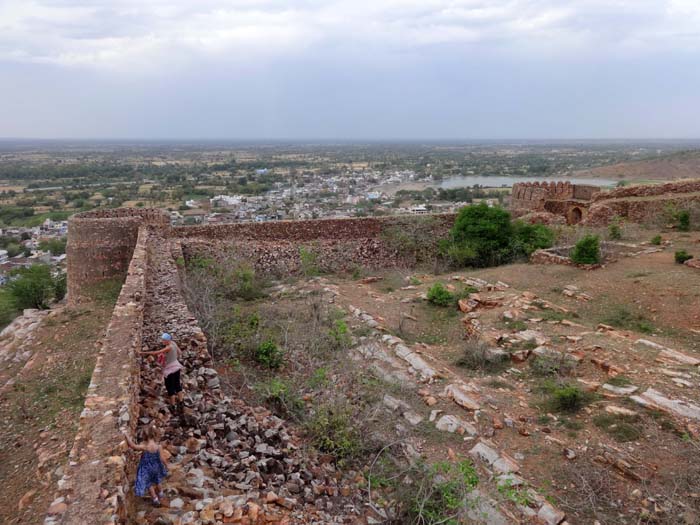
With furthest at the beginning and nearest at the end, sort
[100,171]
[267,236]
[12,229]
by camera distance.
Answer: [100,171] < [12,229] < [267,236]

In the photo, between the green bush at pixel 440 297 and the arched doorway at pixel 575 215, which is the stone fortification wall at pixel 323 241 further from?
the arched doorway at pixel 575 215

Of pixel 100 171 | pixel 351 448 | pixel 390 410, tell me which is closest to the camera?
pixel 351 448

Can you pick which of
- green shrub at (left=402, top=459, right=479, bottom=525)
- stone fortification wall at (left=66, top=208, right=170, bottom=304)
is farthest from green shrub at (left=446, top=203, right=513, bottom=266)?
green shrub at (left=402, top=459, right=479, bottom=525)

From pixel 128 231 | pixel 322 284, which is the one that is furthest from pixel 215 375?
pixel 128 231

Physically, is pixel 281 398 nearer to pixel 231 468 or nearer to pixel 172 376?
pixel 172 376

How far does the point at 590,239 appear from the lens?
10289 millimetres

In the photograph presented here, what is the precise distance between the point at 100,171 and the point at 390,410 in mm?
69289

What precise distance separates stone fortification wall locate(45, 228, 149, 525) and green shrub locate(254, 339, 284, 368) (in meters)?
1.86

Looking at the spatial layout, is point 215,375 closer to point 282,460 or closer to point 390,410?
point 282,460

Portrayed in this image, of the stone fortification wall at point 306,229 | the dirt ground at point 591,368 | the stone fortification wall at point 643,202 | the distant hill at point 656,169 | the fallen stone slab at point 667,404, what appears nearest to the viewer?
the dirt ground at point 591,368

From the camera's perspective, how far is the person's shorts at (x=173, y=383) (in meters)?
4.41

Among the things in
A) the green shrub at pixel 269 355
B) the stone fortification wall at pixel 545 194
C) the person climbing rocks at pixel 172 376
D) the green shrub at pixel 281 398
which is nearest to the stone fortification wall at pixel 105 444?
the person climbing rocks at pixel 172 376

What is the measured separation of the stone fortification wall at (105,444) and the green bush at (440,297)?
572 centimetres

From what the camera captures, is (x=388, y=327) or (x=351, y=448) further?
(x=388, y=327)
